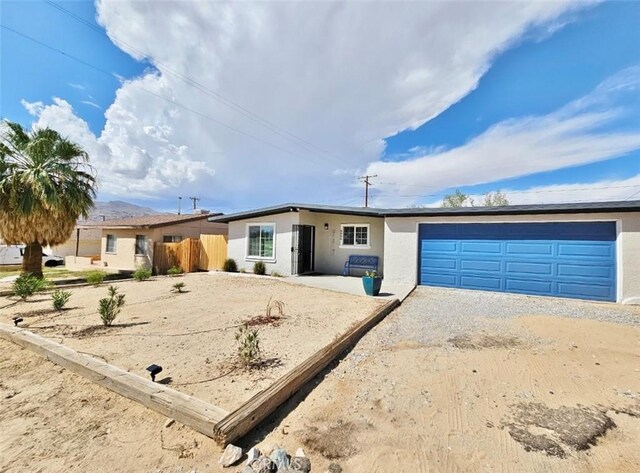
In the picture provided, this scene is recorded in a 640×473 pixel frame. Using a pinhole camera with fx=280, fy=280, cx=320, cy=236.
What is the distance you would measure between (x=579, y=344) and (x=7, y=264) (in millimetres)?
27479

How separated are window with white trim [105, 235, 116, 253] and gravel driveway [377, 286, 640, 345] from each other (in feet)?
65.8

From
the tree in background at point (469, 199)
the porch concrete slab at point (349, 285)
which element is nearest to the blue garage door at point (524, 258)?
the porch concrete slab at point (349, 285)

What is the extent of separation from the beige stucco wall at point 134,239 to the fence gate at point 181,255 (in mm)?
1650

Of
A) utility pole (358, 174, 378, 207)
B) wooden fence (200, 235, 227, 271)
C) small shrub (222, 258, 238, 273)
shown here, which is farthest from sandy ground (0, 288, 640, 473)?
utility pole (358, 174, 378, 207)

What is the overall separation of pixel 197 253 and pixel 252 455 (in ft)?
47.3

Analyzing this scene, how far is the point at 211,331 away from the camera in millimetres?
5297

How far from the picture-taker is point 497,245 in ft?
29.5

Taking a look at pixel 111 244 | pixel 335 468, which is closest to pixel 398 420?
pixel 335 468

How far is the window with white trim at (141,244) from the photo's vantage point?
17516 millimetres

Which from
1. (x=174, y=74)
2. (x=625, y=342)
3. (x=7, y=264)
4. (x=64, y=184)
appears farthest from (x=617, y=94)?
(x=7, y=264)

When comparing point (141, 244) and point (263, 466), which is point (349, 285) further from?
point (141, 244)

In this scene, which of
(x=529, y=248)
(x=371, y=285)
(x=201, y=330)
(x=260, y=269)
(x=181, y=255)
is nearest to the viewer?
(x=201, y=330)

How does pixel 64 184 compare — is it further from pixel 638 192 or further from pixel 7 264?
pixel 638 192

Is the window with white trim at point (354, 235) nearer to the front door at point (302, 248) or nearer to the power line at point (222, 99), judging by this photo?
the front door at point (302, 248)
